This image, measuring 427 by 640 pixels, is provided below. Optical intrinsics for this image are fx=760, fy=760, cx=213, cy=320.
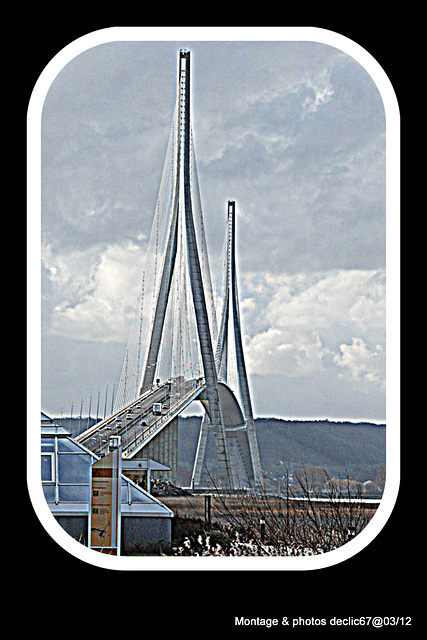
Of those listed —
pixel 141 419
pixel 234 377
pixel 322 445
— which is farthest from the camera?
pixel 234 377

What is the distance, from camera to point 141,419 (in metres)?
5.07

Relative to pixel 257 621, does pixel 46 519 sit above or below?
above

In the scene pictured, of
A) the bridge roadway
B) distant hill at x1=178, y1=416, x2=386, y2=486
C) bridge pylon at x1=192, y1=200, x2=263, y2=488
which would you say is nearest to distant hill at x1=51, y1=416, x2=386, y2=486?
distant hill at x1=178, y1=416, x2=386, y2=486

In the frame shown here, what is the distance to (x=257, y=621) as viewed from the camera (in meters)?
2.27

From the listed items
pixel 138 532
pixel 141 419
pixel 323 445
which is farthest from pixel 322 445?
pixel 138 532

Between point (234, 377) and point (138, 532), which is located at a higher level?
point (234, 377)

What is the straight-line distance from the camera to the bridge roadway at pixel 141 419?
4091 mm

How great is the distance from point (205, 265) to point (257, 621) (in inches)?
238

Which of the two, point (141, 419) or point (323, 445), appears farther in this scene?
point (323, 445)

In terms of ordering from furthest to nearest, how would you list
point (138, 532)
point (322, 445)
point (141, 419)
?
point (322, 445), point (141, 419), point (138, 532)

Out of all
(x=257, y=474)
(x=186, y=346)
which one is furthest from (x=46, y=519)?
(x=257, y=474)

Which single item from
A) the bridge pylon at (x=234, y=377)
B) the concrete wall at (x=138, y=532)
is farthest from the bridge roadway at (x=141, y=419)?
the bridge pylon at (x=234, y=377)

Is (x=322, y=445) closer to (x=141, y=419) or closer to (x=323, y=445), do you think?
(x=323, y=445)

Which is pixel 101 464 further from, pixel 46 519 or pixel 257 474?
pixel 257 474
